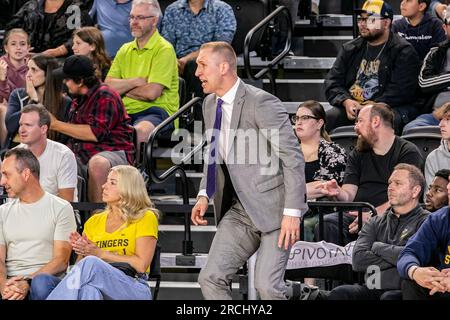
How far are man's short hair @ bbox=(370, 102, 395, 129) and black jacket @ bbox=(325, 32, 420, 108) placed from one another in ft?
3.28

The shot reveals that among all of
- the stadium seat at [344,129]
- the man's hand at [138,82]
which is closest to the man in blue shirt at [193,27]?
the man's hand at [138,82]

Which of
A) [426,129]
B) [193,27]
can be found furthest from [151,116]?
[426,129]

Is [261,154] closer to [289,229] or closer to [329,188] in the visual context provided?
[289,229]

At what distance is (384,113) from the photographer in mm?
9422

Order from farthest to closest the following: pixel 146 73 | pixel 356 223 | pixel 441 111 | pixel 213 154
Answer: pixel 146 73, pixel 441 111, pixel 356 223, pixel 213 154

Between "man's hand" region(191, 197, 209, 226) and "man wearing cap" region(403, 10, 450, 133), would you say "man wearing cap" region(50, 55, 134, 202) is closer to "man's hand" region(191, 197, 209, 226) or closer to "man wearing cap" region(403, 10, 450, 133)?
"man wearing cap" region(403, 10, 450, 133)

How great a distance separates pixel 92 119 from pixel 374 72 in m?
2.41

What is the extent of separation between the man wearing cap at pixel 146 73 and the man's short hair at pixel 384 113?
192 centimetres

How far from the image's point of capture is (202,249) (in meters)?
9.86

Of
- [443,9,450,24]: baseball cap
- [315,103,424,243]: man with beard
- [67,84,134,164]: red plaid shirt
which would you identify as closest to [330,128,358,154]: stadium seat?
[315,103,424,243]: man with beard

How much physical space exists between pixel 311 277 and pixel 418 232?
1.10 meters

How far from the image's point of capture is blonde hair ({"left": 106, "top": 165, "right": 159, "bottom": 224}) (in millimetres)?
8164

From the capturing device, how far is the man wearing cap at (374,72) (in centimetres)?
→ 1052
